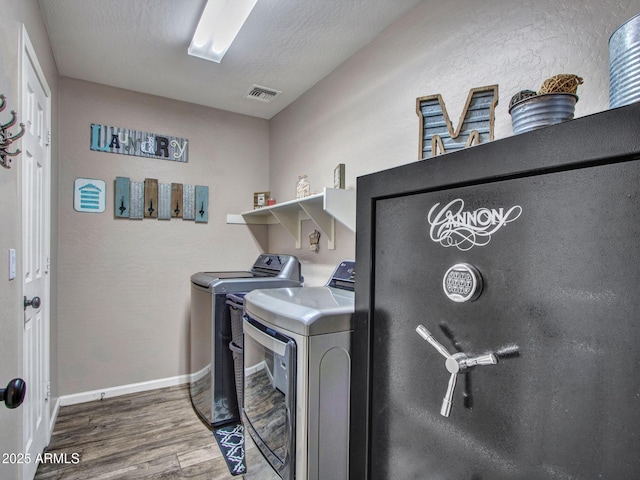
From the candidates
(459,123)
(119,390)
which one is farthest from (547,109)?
(119,390)

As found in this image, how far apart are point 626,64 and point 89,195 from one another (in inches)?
129

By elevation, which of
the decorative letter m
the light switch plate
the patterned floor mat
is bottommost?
the patterned floor mat

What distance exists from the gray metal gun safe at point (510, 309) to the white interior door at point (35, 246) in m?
1.70

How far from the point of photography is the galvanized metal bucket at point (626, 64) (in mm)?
758

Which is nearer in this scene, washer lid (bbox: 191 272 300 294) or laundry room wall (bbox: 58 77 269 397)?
washer lid (bbox: 191 272 300 294)

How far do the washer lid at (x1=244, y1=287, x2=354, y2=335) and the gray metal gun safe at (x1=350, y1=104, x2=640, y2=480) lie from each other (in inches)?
6.6

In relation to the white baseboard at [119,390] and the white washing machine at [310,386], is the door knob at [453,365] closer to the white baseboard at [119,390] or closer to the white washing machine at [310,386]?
the white washing machine at [310,386]

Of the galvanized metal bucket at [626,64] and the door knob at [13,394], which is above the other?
the galvanized metal bucket at [626,64]

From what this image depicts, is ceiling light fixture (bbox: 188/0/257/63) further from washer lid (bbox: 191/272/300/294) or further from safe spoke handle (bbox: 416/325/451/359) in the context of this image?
safe spoke handle (bbox: 416/325/451/359)

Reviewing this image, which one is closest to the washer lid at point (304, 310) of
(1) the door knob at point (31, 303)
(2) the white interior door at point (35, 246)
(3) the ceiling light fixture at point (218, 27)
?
(1) the door knob at point (31, 303)

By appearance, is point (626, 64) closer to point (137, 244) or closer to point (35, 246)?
point (35, 246)

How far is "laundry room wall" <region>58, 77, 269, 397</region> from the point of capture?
273 cm

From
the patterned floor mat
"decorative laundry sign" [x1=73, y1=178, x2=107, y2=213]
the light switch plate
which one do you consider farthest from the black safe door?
"decorative laundry sign" [x1=73, y1=178, x2=107, y2=213]

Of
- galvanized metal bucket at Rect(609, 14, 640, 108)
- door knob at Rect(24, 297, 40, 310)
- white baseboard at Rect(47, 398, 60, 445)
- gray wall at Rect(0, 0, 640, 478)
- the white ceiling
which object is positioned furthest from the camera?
white baseboard at Rect(47, 398, 60, 445)
